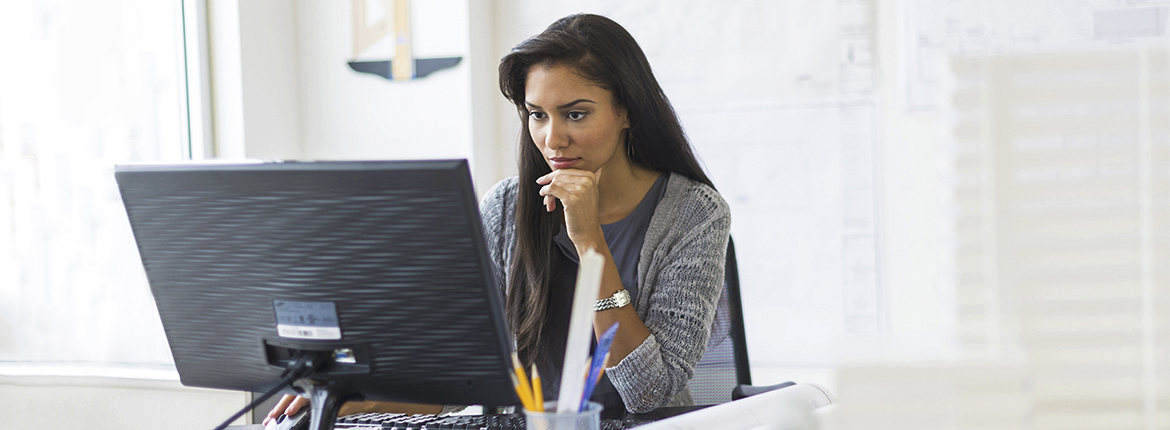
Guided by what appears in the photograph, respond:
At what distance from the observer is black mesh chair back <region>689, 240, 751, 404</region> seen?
138cm

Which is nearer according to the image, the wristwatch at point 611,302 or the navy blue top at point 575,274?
the wristwatch at point 611,302

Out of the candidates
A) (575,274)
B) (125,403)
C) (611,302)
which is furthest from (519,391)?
(125,403)

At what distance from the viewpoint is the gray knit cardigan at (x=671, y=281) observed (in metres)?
1.14

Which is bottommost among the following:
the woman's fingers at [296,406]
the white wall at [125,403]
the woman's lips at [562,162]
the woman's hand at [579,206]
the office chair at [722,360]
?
the white wall at [125,403]

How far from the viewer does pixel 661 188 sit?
4.68ft

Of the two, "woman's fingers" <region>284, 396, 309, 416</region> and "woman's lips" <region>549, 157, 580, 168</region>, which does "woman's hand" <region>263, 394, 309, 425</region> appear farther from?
"woman's lips" <region>549, 157, 580, 168</region>

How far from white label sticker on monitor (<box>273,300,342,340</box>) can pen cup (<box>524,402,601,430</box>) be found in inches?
6.8

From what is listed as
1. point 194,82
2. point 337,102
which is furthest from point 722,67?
point 194,82

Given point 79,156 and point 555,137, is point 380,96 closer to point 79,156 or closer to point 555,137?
point 79,156

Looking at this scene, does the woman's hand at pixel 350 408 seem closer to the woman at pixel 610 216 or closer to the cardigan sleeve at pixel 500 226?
the woman at pixel 610 216

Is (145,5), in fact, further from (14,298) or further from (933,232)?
(933,232)

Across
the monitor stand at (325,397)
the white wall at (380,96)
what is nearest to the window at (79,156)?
the white wall at (380,96)

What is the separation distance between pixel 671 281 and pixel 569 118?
0.30m

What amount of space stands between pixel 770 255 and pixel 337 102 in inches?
45.8
